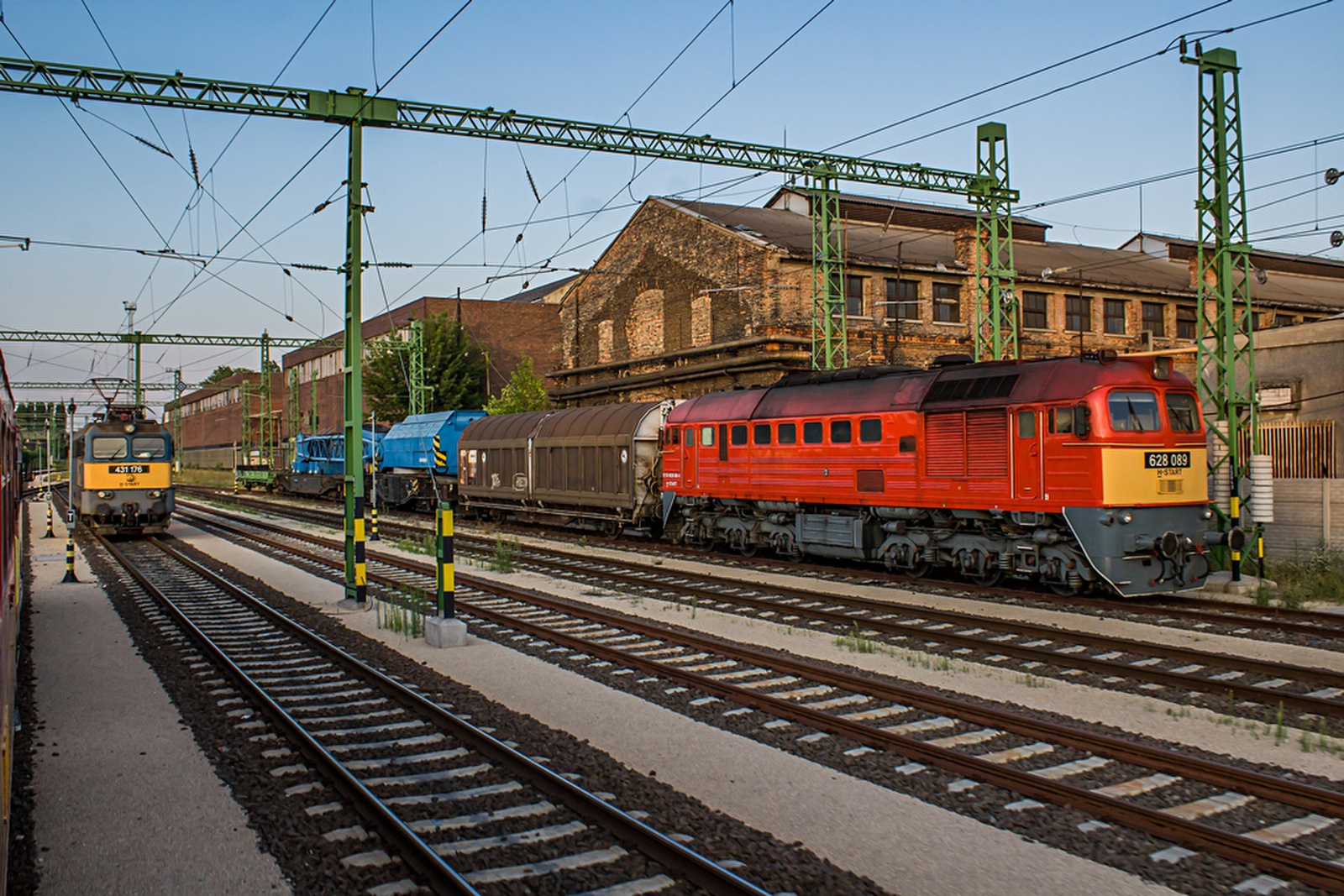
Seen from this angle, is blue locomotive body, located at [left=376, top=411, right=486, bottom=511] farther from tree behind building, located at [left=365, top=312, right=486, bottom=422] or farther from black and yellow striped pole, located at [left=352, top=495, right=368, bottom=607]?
black and yellow striped pole, located at [left=352, top=495, right=368, bottom=607]

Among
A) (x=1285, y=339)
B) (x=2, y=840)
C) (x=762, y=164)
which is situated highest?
(x=762, y=164)

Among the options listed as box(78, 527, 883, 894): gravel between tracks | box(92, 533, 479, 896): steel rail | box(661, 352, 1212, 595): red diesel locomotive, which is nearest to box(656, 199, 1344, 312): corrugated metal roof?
box(661, 352, 1212, 595): red diesel locomotive

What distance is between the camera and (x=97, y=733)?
8016 mm

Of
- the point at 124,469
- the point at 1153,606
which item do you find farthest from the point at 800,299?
the point at 124,469

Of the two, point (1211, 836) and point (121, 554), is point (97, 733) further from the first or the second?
point (121, 554)

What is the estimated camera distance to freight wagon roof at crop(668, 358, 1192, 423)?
1402cm

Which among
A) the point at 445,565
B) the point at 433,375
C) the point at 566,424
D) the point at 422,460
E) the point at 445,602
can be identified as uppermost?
the point at 433,375

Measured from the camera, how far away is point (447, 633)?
37.7ft

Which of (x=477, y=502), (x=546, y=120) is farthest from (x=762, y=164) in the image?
(x=477, y=502)

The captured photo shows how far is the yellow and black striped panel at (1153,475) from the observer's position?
43.9 feet

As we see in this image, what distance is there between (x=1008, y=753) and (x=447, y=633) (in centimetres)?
673

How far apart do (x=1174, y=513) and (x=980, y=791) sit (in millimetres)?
9328

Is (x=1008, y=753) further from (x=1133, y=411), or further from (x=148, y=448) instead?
(x=148, y=448)

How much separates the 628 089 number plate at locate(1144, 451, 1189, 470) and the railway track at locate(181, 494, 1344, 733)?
341 centimetres
